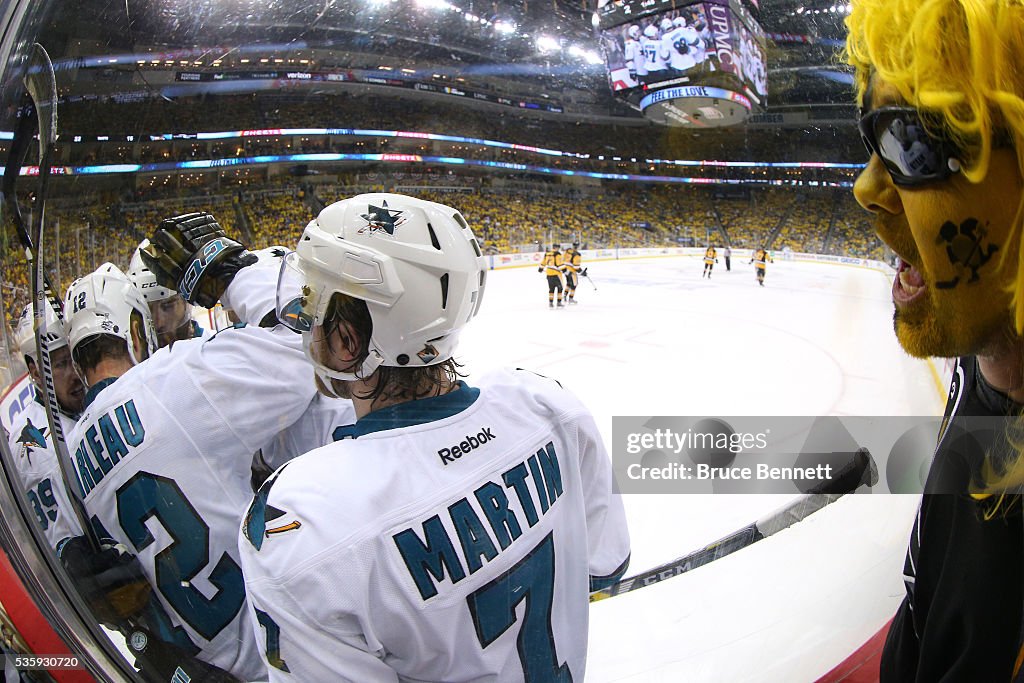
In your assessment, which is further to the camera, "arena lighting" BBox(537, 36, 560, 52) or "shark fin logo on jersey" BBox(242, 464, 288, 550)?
"arena lighting" BBox(537, 36, 560, 52)

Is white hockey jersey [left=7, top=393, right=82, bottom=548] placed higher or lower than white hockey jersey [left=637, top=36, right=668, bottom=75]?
lower

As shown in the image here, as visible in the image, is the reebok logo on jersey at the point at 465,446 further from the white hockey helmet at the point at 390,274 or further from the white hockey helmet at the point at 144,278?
the white hockey helmet at the point at 144,278

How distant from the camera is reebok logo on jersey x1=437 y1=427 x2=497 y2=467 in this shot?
0.61m

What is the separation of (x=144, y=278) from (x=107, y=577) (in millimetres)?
363

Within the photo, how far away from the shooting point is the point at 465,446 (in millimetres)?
633

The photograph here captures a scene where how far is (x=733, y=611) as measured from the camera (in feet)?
4.08

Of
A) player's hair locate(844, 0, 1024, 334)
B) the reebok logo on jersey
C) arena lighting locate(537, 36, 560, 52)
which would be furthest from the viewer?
arena lighting locate(537, 36, 560, 52)

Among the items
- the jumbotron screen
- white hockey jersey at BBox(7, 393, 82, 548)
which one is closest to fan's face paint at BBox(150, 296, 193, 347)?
white hockey jersey at BBox(7, 393, 82, 548)

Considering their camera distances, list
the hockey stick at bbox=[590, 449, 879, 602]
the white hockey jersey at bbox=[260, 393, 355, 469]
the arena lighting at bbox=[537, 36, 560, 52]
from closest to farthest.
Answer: the white hockey jersey at bbox=[260, 393, 355, 469], the arena lighting at bbox=[537, 36, 560, 52], the hockey stick at bbox=[590, 449, 879, 602]

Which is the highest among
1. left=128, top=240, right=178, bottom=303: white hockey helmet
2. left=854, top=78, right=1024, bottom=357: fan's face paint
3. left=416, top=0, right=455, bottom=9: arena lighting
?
left=416, top=0, right=455, bottom=9: arena lighting

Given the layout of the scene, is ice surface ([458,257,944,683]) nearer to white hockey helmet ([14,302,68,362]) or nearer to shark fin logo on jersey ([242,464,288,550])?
shark fin logo on jersey ([242,464,288,550])

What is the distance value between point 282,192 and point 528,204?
0.36m

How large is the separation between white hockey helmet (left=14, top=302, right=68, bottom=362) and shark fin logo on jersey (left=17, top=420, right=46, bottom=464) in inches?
3.1

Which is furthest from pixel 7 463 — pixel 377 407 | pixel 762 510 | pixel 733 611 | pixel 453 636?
pixel 762 510
